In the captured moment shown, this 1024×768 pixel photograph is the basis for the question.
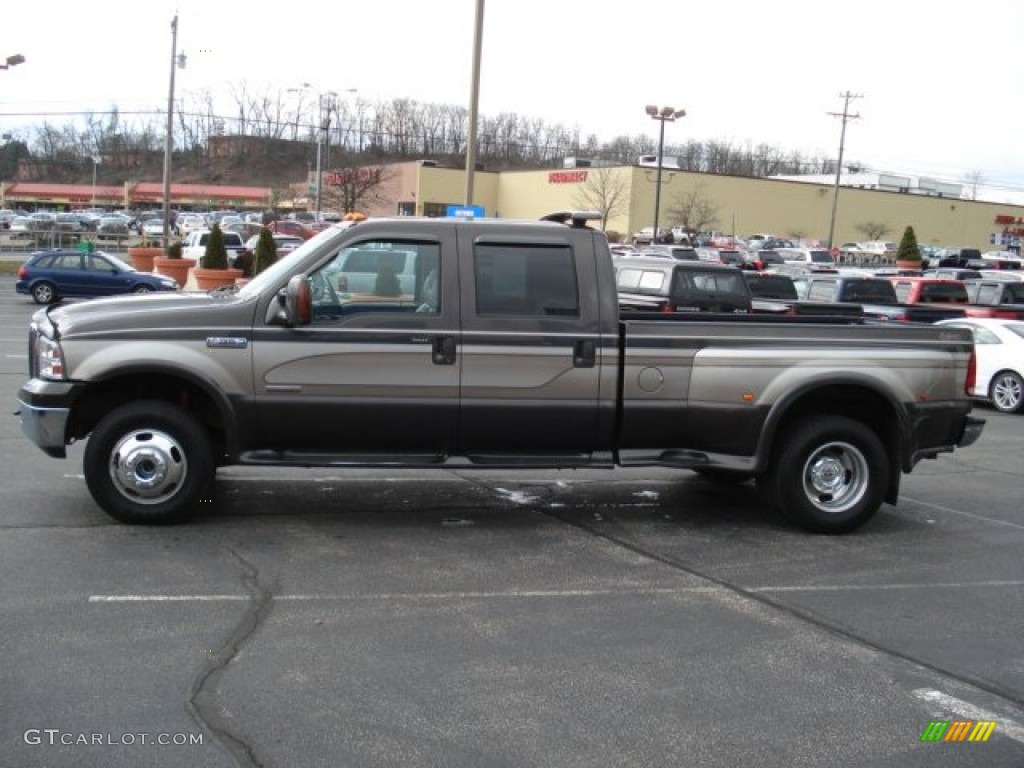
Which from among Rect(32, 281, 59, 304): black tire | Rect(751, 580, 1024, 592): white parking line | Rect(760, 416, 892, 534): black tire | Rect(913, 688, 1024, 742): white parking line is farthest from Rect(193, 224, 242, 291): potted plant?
Rect(913, 688, 1024, 742): white parking line

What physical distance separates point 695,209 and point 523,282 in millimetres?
76569

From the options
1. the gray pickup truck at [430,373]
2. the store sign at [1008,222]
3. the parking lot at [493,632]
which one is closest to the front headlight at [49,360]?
the gray pickup truck at [430,373]

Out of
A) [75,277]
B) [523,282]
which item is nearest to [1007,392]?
[523,282]

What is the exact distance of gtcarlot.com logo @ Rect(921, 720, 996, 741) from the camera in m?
4.41

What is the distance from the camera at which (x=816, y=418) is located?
25.9 ft

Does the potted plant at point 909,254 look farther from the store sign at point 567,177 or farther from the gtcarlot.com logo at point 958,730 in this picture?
the gtcarlot.com logo at point 958,730

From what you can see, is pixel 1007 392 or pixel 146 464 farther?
pixel 1007 392

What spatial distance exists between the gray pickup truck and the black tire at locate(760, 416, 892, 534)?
0.07ft

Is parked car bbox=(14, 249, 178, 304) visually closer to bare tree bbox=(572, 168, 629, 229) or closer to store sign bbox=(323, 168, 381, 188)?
store sign bbox=(323, 168, 381, 188)

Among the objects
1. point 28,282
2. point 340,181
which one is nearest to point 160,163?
point 340,181

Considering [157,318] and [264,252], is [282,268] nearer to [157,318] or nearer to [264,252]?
[157,318]

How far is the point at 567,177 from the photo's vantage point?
8150 centimetres

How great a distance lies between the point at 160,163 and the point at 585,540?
166818 millimetres

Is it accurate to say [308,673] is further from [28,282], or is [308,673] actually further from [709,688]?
[28,282]
